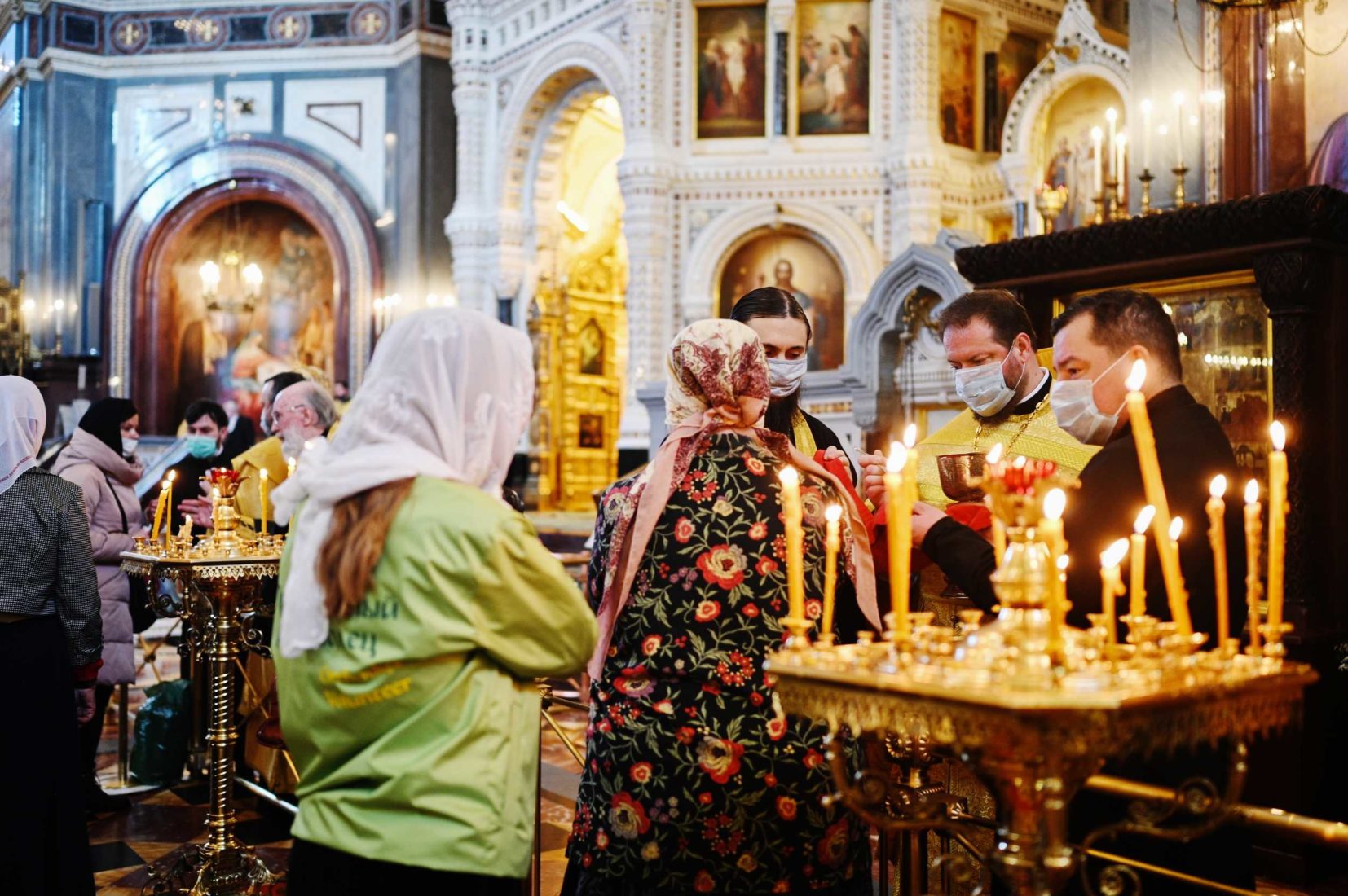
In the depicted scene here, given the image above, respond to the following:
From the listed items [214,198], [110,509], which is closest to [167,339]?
[214,198]

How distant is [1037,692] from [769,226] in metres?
14.4

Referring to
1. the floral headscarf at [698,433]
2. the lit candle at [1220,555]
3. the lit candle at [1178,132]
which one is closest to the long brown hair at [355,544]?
the floral headscarf at [698,433]

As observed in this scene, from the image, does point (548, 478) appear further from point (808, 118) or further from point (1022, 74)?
point (1022, 74)

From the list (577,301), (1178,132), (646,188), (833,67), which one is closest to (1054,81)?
(833,67)

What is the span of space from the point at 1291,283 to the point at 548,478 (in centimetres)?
1445

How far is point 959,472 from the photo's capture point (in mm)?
2555

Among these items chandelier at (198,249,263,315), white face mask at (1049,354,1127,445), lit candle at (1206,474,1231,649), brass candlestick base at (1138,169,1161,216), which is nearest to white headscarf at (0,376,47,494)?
white face mask at (1049,354,1127,445)

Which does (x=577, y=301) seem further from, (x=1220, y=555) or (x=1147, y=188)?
(x=1220, y=555)

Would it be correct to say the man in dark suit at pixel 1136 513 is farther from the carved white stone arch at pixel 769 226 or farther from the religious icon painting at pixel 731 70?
the religious icon painting at pixel 731 70

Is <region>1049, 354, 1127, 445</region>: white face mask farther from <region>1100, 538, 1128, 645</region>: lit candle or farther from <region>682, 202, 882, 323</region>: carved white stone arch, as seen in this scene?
<region>682, 202, 882, 323</region>: carved white stone arch

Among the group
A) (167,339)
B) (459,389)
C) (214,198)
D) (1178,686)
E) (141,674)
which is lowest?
(141,674)

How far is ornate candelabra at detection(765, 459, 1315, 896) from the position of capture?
153cm

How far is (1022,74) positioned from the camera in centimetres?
1634

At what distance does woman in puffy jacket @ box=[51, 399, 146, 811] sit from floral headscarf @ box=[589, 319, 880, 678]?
11.5 ft
